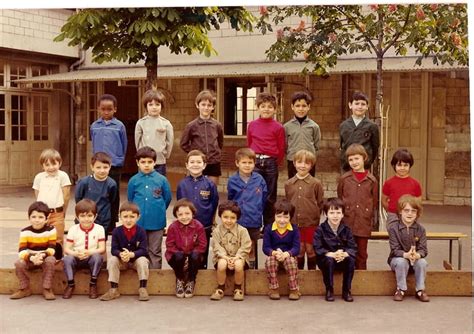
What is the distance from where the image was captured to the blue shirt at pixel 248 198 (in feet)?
20.5

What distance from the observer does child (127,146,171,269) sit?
6.22 meters

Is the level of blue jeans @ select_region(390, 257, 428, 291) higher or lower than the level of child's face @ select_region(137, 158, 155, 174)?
lower

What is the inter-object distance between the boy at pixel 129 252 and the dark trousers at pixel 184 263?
238 millimetres

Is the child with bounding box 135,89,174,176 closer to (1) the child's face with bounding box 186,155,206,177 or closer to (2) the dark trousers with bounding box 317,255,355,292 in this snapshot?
(1) the child's face with bounding box 186,155,206,177

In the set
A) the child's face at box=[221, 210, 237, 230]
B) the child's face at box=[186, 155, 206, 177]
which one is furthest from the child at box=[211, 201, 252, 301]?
the child's face at box=[186, 155, 206, 177]

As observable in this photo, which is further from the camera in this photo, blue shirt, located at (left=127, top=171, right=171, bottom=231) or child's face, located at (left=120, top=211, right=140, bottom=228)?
blue shirt, located at (left=127, top=171, right=171, bottom=231)

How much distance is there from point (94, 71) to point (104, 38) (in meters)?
7.18

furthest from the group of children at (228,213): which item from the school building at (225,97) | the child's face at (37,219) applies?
the school building at (225,97)

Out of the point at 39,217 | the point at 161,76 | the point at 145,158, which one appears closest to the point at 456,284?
the point at 145,158

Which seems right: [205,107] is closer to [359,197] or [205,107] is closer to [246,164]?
[246,164]

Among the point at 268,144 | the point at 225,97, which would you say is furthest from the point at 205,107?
the point at 225,97

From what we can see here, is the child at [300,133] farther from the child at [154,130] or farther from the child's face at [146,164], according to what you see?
the child's face at [146,164]

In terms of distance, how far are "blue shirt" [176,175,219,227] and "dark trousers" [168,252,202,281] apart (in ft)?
1.65

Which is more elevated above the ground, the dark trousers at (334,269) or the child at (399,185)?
the child at (399,185)
